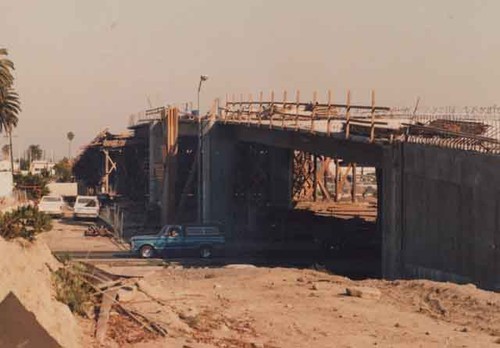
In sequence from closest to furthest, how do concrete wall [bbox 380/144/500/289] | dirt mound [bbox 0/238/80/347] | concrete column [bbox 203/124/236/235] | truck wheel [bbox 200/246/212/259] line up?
1. dirt mound [bbox 0/238/80/347]
2. concrete wall [bbox 380/144/500/289]
3. truck wheel [bbox 200/246/212/259]
4. concrete column [bbox 203/124/236/235]

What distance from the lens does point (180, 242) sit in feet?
138

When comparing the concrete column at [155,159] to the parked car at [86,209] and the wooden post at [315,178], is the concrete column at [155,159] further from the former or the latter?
the wooden post at [315,178]

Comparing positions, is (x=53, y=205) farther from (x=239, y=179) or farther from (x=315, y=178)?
(x=315, y=178)

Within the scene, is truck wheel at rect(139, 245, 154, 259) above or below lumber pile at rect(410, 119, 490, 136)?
below

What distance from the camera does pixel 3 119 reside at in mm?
75188

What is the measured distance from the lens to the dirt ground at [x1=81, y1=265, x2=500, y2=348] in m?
18.7

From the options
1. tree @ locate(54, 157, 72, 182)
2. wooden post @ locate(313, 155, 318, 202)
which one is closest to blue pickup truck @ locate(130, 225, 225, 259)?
wooden post @ locate(313, 155, 318, 202)

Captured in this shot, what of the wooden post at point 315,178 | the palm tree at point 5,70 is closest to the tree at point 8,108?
the palm tree at point 5,70

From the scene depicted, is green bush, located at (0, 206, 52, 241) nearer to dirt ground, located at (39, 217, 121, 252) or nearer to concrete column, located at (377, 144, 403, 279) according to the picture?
concrete column, located at (377, 144, 403, 279)

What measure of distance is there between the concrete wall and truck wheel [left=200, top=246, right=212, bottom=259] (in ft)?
42.3

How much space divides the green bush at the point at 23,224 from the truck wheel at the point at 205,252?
21964mm

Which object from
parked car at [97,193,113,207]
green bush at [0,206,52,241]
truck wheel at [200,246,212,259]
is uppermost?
green bush at [0,206,52,241]

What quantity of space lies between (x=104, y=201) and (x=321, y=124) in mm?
39022

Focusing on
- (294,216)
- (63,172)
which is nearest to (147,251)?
(294,216)
